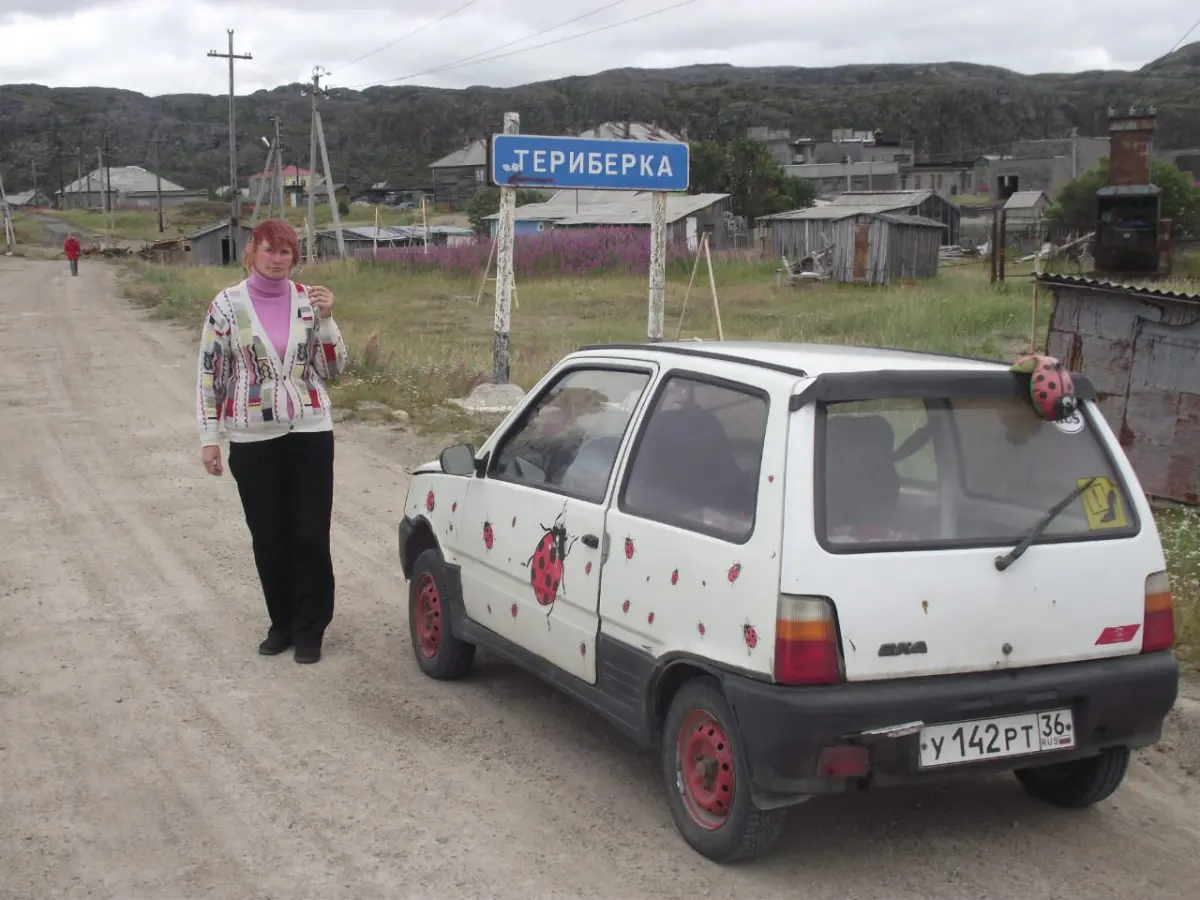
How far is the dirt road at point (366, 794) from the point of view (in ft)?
12.8

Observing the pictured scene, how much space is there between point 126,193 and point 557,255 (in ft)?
347

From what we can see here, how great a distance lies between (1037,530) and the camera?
3.84 metres

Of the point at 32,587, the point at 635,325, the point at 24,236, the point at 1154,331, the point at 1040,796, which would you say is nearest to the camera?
the point at 1040,796

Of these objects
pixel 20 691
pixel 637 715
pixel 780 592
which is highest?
pixel 780 592

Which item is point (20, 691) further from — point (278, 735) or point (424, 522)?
point (424, 522)

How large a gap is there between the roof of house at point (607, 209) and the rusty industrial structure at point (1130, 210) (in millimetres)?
29915

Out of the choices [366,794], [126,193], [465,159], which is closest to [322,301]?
[366,794]

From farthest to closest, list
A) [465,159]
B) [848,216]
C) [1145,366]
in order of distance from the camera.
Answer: [465,159]
[848,216]
[1145,366]

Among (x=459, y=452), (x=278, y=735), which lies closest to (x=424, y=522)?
(x=459, y=452)

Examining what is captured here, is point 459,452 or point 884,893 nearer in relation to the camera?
point 884,893

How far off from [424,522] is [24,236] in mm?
94221

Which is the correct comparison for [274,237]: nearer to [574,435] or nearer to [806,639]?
[574,435]

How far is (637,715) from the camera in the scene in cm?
423

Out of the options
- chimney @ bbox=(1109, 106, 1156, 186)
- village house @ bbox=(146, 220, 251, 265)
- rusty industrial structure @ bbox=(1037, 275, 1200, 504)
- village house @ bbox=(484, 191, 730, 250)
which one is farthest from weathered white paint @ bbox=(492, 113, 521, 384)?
village house @ bbox=(146, 220, 251, 265)
